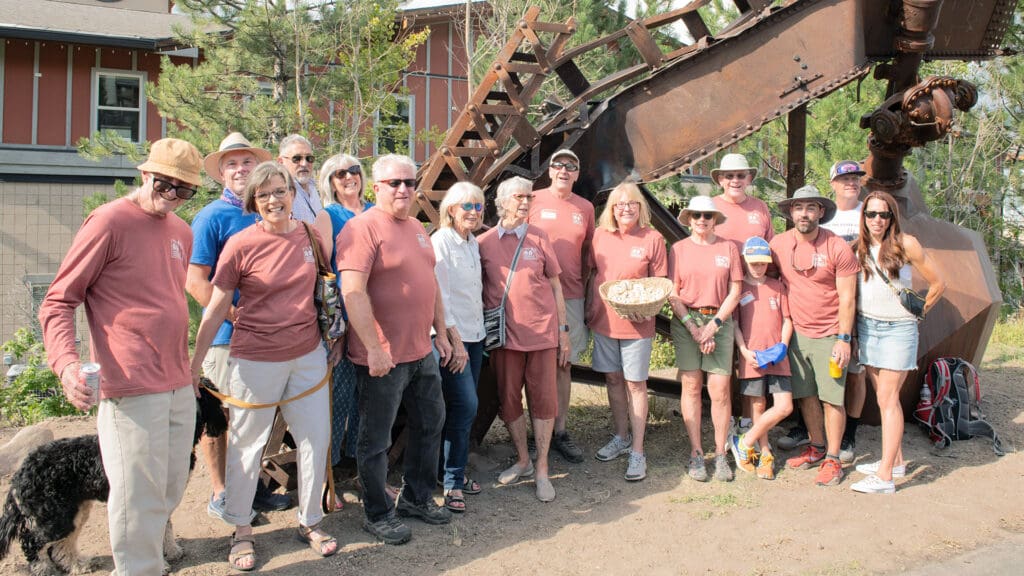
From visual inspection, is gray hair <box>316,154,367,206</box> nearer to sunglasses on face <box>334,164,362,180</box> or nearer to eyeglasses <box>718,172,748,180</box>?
sunglasses on face <box>334,164,362,180</box>

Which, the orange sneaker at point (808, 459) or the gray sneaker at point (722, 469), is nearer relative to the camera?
the gray sneaker at point (722, 469)

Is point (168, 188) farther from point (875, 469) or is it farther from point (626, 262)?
point (875, 469)

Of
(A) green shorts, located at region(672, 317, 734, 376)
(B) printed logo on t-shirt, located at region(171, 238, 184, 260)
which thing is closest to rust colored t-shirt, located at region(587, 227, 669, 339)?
(A) green shorts, located at region(672, 317, 734, 376)

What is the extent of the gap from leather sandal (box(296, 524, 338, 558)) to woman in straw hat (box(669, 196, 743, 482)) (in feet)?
8.06

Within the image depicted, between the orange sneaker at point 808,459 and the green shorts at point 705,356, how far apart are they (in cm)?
83

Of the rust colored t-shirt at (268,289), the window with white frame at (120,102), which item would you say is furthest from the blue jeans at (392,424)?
the window with white frame at (120,102)

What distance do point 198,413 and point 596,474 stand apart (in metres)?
2.71

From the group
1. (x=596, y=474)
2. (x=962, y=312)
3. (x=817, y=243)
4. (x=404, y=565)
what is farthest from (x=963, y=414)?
(x=404, y=565)

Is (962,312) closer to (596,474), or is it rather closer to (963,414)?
(963,414)

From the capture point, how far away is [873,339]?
523 centimetres

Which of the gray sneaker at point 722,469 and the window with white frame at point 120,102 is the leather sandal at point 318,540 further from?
A: the window with white frame at point 120,102

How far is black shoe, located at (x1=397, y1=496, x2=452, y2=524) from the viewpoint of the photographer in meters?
4.60

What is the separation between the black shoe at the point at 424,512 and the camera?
4598mm

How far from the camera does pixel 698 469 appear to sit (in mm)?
Result: 5387
